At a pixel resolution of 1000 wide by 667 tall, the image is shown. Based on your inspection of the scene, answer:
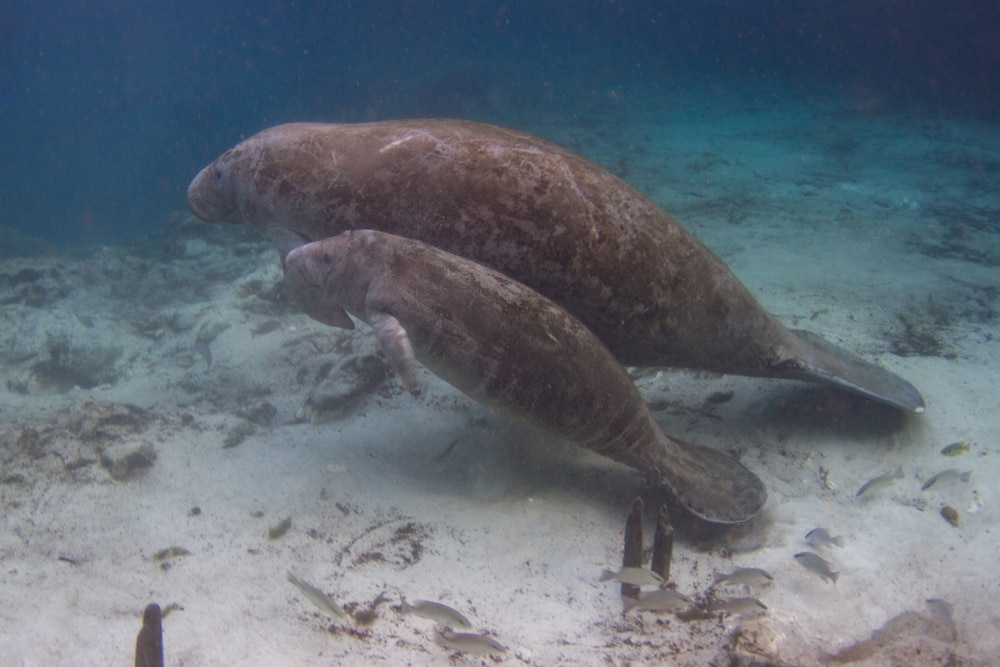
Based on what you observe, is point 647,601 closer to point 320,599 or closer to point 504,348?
point 504,348

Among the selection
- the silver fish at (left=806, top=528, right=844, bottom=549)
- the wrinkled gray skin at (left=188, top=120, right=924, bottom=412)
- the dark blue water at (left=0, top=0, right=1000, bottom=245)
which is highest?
the dark blue water at (left=0, top=0, right=1000, bottom=245)

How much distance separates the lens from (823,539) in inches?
142

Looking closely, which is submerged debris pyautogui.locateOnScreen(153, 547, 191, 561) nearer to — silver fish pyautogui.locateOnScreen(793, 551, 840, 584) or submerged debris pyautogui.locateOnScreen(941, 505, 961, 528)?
silver fish pyautogui.locateOnScreen(793, 551, 840, 584)

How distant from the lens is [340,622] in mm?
3119

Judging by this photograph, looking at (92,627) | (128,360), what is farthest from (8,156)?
(92,627)

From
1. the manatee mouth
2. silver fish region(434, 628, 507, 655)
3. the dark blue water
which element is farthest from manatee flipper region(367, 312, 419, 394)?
the dark blue water

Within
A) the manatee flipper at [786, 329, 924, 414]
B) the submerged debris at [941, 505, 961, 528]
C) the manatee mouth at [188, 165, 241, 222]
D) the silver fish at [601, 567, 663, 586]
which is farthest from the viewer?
the manatee mouth at [188, 165, 241, 222]

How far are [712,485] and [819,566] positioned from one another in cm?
90

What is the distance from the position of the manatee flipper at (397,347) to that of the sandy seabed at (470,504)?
146cm

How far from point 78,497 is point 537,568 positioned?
13.1 feet

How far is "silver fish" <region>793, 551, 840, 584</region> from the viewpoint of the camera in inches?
128

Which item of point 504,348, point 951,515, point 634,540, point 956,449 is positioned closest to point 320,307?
point 504,348

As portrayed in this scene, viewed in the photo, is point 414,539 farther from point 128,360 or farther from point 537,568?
point 128,360

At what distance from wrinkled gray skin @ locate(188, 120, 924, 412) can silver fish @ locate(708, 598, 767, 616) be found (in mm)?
1871
